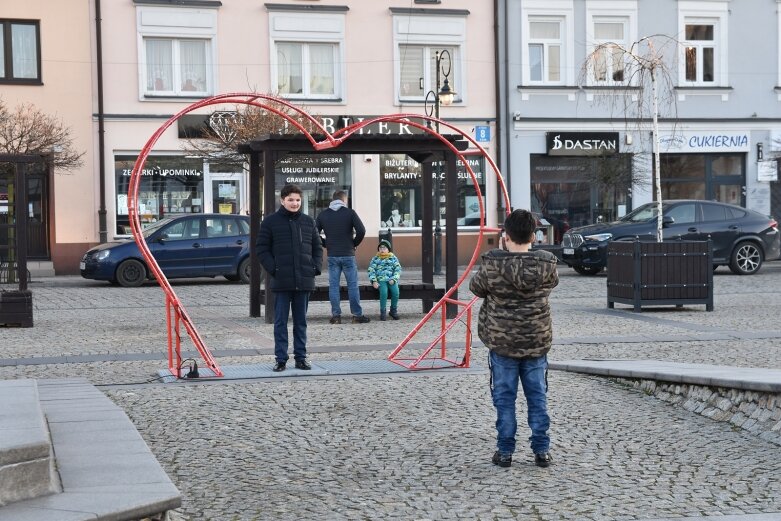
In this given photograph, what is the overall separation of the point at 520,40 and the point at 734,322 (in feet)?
57.1

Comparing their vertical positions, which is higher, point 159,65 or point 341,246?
point 159,65

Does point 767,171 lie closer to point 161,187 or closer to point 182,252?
point 161,187

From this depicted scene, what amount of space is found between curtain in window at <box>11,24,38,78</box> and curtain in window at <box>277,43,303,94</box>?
19.7 feet

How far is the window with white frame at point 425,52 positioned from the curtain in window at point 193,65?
16.3 ft

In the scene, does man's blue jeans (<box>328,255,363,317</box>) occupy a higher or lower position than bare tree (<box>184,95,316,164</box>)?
lower

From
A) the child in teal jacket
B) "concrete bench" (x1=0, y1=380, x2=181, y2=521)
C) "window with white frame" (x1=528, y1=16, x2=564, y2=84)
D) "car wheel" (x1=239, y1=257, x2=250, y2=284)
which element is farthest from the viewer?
"window with white frame" (x1=528, y1=16, x2=564, y2=84)

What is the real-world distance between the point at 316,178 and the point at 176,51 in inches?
185

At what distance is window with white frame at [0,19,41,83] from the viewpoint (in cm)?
2823

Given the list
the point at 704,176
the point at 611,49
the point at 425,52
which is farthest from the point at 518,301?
the point at 704,176

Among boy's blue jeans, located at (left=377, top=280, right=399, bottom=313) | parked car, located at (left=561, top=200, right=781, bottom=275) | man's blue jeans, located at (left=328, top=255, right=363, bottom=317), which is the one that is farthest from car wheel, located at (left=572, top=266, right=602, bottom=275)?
man's blue jeans, located at (left=328, top=255, right=363, bottom=317)

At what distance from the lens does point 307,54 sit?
30750mm

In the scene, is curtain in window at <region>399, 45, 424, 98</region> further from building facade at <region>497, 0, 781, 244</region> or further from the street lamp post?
building facade at <region>497, 0, 781, 244</region>

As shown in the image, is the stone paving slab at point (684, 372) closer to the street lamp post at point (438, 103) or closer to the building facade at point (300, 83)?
the street lamp post at point (438, 103)

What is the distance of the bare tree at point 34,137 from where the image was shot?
25000 millimetres
